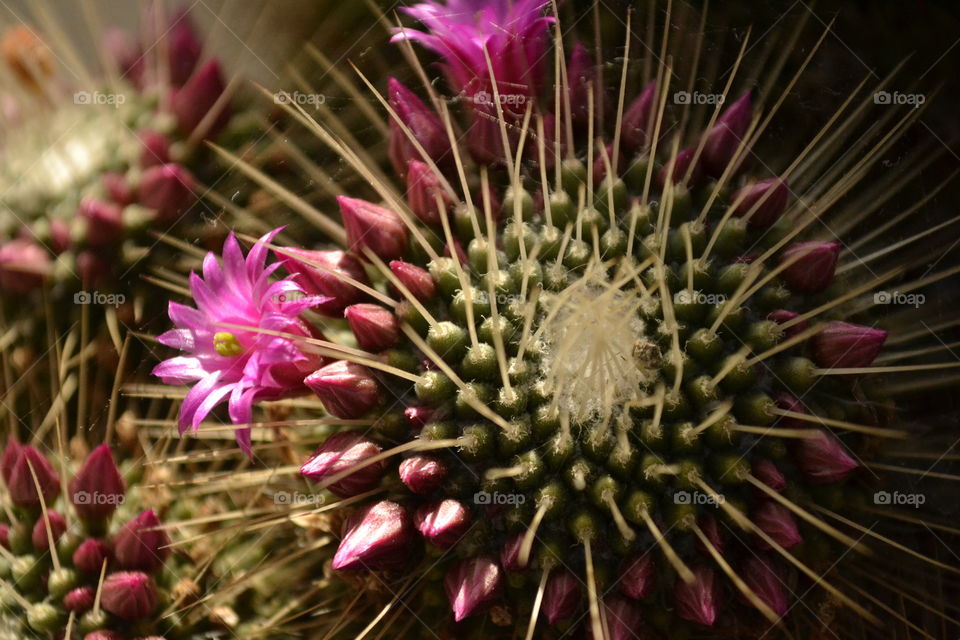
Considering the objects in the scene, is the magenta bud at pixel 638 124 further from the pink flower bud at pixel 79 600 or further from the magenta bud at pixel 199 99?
the pink flower bud at pixel 79 600

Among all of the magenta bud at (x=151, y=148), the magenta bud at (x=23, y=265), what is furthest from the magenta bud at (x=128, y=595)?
the magenta bud at (x=151, y=148)

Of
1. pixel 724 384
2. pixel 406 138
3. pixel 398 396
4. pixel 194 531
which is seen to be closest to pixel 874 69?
pixel 724 384

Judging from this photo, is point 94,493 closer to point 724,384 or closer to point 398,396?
point 398,396

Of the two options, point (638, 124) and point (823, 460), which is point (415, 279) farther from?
point (823, 460)

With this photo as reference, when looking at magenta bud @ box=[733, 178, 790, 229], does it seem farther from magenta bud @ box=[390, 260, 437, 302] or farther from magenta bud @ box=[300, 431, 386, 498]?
magenta bud @ box=[300, 431, 386, 498]

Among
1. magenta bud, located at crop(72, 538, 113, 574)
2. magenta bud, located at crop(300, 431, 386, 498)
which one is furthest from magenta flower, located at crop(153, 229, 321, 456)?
magenta bud, located at crop(72, 538, 113, 574)

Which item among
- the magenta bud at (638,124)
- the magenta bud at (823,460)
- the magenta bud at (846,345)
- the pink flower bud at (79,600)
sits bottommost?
the pink flower bud at (79,600)

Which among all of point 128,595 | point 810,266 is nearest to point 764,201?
point 810,266
